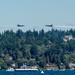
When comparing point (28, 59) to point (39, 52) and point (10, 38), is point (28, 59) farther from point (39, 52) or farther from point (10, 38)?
point (10, 38)

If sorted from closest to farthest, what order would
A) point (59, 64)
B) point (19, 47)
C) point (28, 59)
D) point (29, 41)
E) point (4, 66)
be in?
point (4, 66)
point (59, 64)
point (28, 59)
point (19, 47)
point (29, 41)

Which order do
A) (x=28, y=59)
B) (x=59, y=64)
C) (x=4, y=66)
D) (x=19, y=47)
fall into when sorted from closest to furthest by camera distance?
(x=4, y=66) < (x=59, y=64) < (x=28, y=59) < (x=19, y=47)

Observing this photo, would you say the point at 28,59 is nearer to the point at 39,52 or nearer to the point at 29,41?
the point at 39,52

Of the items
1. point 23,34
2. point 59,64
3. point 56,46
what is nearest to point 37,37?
point 23,34

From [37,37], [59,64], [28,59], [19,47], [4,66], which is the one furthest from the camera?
[37,37]

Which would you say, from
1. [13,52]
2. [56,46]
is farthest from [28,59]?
[56,46]

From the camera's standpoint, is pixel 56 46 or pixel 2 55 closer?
pixel 2 55
